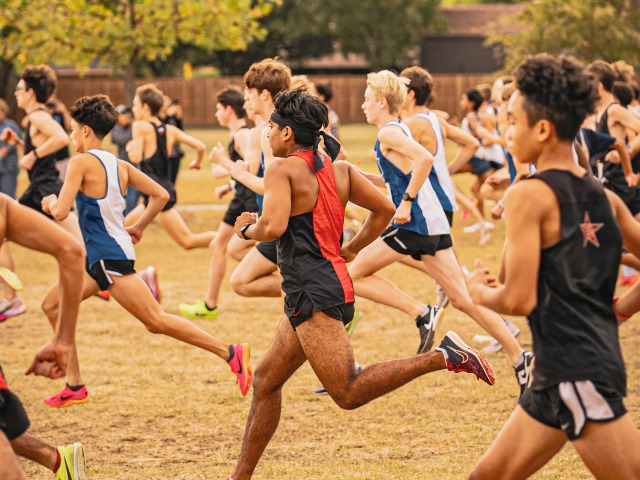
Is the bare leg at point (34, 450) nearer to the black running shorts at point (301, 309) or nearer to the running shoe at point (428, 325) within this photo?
the black running shorts at point (301, 309)

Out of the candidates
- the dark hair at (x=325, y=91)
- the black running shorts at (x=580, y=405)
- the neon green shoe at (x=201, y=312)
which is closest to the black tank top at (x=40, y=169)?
the neon green shoe at (x=201, y=312)

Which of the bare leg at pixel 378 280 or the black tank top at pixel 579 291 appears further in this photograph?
the bare leg at pixel 378 280

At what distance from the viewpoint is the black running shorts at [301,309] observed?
5.13 metres

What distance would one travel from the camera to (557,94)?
3807 millimetres

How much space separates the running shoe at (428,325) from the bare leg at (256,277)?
1.15 meters

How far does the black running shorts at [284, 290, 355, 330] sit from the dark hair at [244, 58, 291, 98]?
252 cm

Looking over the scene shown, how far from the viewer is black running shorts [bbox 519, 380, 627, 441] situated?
145 inches

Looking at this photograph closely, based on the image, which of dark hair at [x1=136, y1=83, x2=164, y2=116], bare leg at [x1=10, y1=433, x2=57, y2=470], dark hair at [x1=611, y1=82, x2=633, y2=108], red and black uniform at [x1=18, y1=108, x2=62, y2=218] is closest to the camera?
bare leg at [x1=10, y1=433, x2=57, y2=470]

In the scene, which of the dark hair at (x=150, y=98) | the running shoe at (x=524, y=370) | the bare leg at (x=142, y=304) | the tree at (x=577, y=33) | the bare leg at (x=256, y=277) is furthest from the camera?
the tree at (x=577, y=33)

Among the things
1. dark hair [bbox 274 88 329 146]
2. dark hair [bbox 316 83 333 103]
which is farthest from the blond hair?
dark hair [bbox 316 83 333 103]

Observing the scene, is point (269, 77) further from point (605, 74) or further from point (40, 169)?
point (40, 169)

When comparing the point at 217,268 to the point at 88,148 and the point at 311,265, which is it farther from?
the point at 311,265

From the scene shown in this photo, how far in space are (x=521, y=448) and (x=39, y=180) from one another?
8.11m

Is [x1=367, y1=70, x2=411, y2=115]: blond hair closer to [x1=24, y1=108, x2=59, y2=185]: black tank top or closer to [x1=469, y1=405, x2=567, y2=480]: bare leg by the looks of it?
[x1=469, y1=405, x2=567, y2=480]: bare leg
